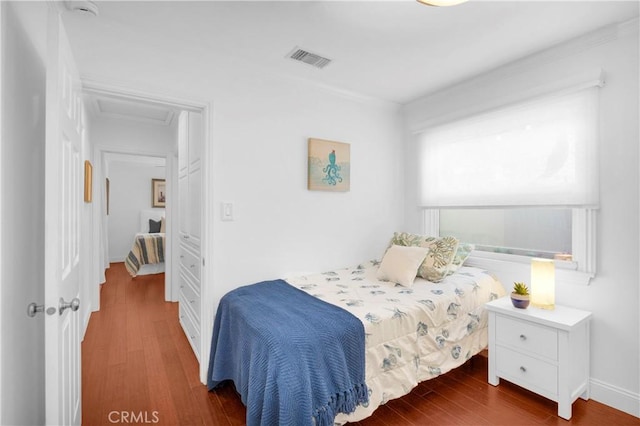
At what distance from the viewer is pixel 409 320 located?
1993 mm

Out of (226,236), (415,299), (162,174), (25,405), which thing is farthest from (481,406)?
(162,174)

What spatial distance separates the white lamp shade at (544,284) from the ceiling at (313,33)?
157 cm

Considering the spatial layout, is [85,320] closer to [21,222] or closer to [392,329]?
[21,222]

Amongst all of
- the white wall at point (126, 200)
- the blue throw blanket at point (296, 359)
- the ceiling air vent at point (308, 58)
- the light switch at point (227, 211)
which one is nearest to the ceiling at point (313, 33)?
the ceiling air vent at point (308, 58)

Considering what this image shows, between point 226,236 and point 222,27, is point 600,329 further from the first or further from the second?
point 222,27

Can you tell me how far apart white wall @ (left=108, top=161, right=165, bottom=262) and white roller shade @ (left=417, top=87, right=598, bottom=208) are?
6.93m

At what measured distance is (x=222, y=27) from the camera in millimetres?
2039

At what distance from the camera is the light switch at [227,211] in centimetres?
236

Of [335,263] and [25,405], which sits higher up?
[335,263]

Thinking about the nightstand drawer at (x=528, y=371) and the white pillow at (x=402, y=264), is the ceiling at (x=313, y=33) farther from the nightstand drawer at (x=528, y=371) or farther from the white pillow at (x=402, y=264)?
the nightstand drawer at (x=528, y=371)

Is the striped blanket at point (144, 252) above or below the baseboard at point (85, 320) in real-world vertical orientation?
above

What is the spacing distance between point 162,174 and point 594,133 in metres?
8.26

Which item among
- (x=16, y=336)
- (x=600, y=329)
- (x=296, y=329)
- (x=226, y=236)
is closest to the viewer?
(x=16, y=336)

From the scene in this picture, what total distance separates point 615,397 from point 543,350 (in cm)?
57
